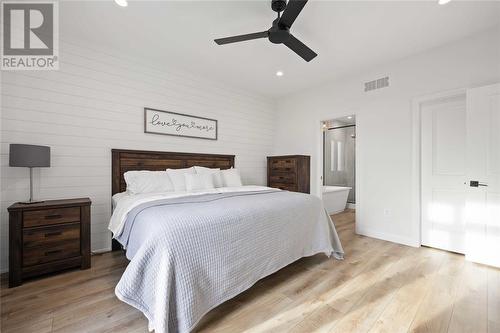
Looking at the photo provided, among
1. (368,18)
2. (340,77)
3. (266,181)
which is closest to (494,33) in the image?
(368,18)

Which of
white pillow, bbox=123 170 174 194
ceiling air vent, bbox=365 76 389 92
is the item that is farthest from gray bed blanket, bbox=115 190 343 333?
ceiling air vent, bbox=365 76 389 92

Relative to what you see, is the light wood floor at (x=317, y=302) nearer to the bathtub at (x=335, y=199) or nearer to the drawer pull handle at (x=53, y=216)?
the drawer pull handle at (x=53, y=216)

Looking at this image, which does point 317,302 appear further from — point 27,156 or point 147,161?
point 27,156

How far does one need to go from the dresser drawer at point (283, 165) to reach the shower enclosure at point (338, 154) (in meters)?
2.41

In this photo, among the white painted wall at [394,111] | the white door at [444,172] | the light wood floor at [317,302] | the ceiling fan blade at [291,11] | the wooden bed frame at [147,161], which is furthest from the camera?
the wooden bed frame at [147,161]

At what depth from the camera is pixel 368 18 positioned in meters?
2.37

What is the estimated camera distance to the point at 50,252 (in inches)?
86.8

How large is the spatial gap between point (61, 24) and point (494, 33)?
16.2 ft

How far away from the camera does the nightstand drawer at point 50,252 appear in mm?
2105

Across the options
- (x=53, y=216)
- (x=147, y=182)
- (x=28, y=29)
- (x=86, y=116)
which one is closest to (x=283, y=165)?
(x=147, y=182)

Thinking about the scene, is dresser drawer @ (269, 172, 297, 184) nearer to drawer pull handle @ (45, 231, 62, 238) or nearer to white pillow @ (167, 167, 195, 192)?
white pillow @ (167, 167, 195, 192)

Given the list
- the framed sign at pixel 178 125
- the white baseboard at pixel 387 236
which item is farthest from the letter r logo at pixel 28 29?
the white baseboard at pixel 387 236

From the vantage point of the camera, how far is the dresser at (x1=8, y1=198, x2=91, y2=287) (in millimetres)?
2041

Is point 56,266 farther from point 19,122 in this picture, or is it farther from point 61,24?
point 61,24
